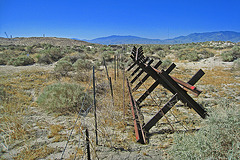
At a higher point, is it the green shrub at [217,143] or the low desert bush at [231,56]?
the low desert bush at [231,56]

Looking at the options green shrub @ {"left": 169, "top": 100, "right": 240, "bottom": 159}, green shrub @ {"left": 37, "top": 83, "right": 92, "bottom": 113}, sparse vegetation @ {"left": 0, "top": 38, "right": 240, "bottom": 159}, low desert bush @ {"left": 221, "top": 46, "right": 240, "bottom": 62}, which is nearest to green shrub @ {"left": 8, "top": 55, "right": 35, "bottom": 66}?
sparse vegetation @ {"left": 0, "top": 38, "right": 240, "bottom": 159}

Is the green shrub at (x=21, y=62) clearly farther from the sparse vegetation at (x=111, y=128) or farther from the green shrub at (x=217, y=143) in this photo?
→ the green shrub at (x=217, y=143)

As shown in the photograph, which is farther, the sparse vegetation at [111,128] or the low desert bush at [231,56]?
the low desert bush at [231,56]

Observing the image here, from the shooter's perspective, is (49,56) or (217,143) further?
(49,56)

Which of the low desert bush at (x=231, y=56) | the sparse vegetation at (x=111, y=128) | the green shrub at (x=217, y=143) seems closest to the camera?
the green shrub at (x=217, y=143)

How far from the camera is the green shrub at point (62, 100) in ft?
16.9

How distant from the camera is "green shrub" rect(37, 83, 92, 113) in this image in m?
5.14

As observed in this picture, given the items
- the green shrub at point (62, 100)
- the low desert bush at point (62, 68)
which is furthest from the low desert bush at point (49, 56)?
the green shrub at point (62, 100)

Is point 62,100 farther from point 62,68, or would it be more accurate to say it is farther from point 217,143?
point 62,68

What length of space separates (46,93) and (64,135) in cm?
239

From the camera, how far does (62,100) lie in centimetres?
511

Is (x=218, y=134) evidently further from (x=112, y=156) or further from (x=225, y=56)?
(x=225, y=56)

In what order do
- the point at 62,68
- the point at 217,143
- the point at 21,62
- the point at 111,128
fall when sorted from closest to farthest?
the point at 217,143, the point at 111,128, the point at 62,68, the point at 21,62

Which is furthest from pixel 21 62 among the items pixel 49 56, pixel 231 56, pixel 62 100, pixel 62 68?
pixel 231 56
